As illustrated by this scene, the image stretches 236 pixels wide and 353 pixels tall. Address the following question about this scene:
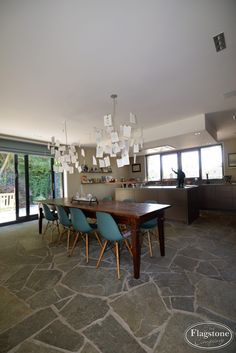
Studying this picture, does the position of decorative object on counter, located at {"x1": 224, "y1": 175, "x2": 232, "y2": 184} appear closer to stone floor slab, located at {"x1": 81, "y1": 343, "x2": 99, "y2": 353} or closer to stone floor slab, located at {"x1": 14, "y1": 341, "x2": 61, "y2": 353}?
stone floor slab, located at {"x1": 81, "y1": 343, "x2": 99, "y2": 353}

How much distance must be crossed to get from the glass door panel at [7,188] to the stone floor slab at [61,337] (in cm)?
Answer: 449

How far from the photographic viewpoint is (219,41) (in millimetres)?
1791

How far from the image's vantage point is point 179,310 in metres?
1.64

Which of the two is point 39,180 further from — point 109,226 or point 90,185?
point 109,226

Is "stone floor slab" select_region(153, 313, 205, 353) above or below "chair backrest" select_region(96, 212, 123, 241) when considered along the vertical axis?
A: below

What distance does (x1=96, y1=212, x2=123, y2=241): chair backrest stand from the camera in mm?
2293

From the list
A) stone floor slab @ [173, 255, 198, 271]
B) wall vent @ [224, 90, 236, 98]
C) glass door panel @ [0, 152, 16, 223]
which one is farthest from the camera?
glass door panel @ [0, 152, 16, 223]

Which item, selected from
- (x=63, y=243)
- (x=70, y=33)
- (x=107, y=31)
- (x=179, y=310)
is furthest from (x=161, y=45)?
(x=63, y=243)

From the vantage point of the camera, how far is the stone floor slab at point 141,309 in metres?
1.49

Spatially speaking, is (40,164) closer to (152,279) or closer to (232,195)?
(152,279)

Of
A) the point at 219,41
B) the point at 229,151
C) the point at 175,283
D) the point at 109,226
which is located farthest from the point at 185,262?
the point at 229,151

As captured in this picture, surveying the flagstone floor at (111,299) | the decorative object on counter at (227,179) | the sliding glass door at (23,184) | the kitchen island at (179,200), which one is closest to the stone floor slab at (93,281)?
the flagstone floor at (111,299)


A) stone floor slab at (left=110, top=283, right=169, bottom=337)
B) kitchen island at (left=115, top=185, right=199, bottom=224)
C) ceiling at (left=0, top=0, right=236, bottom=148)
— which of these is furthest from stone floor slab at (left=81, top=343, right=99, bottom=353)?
kitchen island at (left=115, top=185, right=199, bottom=224)

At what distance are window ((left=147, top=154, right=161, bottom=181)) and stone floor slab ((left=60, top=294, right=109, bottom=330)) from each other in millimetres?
6322
